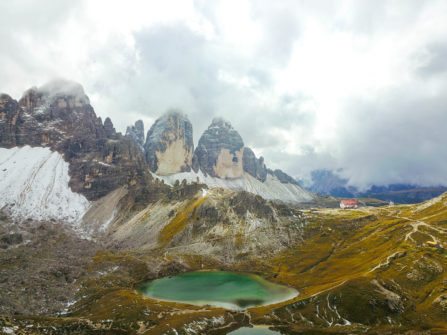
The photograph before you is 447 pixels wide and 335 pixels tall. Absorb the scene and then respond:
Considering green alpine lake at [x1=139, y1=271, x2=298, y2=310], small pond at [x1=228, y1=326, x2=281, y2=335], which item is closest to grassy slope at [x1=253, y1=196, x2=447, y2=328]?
small pond at [x1=228, y1=326, x2=281, y2=335]

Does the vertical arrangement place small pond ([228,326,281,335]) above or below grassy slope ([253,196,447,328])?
below

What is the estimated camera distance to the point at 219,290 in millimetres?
155625

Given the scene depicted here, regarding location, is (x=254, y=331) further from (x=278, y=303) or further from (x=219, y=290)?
(x=219, y=290)

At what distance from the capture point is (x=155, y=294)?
6019 inches

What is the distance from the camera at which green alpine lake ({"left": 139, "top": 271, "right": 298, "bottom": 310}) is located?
140 metres

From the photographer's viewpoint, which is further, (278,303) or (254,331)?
(278,303)

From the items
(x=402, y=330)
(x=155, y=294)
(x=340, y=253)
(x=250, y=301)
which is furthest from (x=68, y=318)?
(x=340, y=253)

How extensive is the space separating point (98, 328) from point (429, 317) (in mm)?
99857

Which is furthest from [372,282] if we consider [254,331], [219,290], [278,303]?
[219,290]

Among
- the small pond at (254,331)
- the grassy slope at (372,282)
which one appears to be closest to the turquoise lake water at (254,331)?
the small pond at (254,331)

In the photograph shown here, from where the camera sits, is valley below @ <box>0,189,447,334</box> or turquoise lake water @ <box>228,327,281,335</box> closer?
turquoise lake water @ <box>228,327,281,335</box>

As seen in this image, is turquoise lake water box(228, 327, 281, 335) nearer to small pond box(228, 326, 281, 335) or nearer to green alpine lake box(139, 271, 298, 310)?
small pond box(228, 326, 281, 335)

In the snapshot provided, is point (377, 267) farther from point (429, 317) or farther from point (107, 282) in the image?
point (107, 282)

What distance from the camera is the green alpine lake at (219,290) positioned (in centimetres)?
13988
